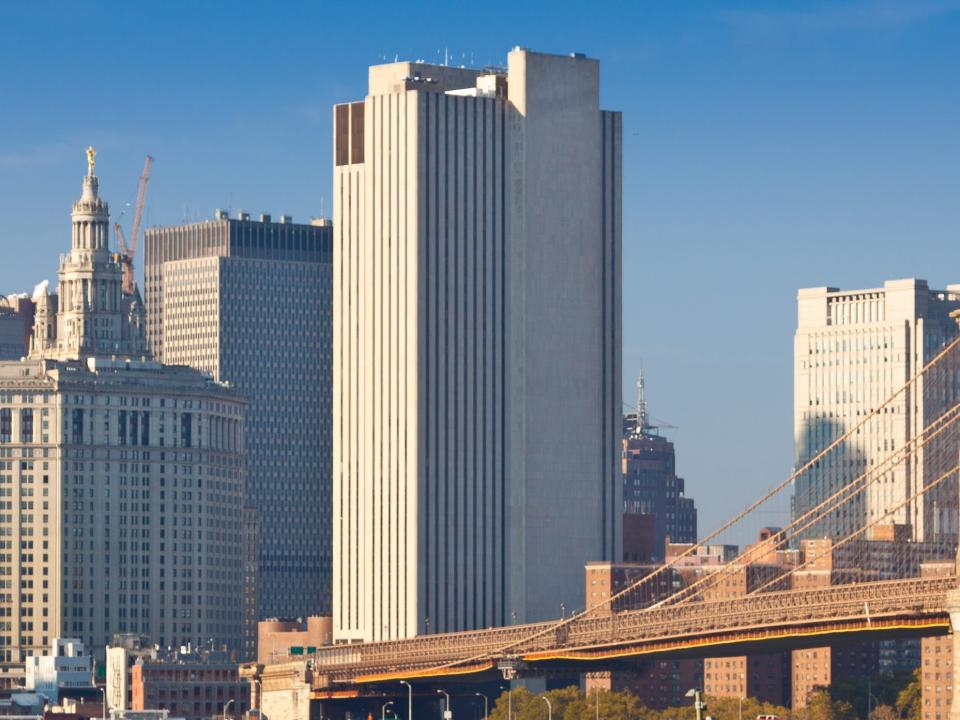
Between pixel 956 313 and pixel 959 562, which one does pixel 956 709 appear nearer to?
pixel 959 562

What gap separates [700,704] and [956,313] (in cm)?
3521

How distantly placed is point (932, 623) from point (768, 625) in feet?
47.1

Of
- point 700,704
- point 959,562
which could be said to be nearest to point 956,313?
point 959,562

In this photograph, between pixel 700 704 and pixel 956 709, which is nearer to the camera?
pixel 700 704

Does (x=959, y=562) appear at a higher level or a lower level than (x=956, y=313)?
lower

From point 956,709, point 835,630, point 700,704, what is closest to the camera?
point 700,704

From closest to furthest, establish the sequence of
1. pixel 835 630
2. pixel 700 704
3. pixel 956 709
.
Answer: pixel 700 704
pixel 956 709
pixel 835 630

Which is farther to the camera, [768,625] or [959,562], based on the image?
[768,625]

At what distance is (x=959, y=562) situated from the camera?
183750 mm

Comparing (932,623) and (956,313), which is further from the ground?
(956,313)

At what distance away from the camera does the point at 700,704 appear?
162 meters

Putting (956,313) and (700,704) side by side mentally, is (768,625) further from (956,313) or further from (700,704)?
(700,704)

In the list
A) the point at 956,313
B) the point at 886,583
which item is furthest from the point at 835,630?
the point at 956,313

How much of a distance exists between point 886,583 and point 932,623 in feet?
15.7
